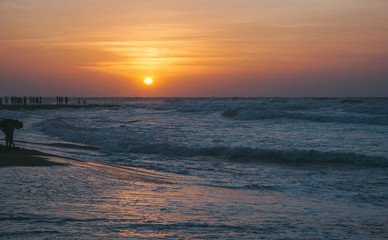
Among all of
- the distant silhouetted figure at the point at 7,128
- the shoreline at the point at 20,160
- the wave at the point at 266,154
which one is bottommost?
the wave at the point at 266,154

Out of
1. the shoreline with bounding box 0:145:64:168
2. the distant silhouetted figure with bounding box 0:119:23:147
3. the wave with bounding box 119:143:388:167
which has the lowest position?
the wave with bounding box 119:143:388:167

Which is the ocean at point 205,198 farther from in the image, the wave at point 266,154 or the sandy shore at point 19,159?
the sandy shore at point 19,159

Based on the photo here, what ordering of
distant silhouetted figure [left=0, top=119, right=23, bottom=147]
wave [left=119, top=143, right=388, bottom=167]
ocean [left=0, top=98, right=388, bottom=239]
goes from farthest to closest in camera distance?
wave [left=119, top=143, right=388, bottom=167], distant silhouetted figure [left=0, top=119, right=23, bottom=147], ocean [left=0, top=98, right=388, bottom=239]

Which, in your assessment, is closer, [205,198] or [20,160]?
[205,198]

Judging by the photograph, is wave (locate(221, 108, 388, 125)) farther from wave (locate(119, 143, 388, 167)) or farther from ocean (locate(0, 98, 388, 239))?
ocean (locate(0, 98, 388, 239))

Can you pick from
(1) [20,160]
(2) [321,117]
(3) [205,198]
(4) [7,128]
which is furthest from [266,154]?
(2) [321,117]

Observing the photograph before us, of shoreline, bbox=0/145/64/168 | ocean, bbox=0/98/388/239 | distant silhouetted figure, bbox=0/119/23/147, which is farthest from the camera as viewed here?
distant silhouetted figure, bbox=0/119/23/147

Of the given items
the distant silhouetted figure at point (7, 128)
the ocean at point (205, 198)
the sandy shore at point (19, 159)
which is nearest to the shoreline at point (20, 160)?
the sandy shore at point (19, 159)

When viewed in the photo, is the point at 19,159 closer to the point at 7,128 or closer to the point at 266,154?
the point at 7,128

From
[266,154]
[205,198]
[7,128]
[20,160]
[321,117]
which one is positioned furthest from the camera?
[321,117]

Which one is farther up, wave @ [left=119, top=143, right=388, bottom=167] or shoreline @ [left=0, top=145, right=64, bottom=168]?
shoreline @ [left=0, top=145, right=64, bottom=168]

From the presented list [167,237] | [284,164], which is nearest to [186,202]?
[167,237]

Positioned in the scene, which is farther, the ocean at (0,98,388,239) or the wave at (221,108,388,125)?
the wave at (221,108,388,125)

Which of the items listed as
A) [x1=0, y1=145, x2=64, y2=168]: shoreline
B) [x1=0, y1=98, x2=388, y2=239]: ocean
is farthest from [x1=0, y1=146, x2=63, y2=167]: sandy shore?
[x1=0, y1=98, x2=388, y2=239]: ocean
